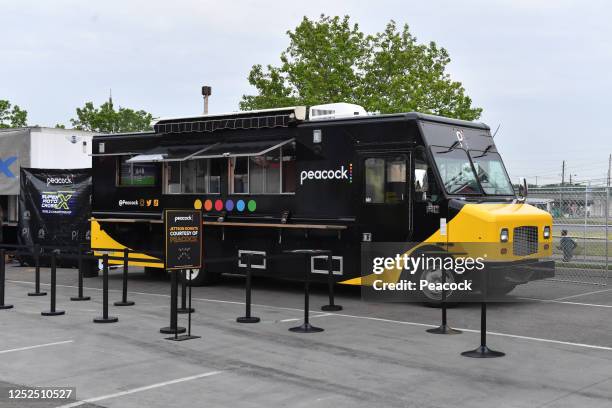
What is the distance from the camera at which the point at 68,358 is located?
8828 millimetres

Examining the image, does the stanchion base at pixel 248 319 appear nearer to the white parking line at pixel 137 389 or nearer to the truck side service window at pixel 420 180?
the white parking line at pixel 137 389

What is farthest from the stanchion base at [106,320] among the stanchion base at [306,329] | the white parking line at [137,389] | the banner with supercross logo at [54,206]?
the banner with supercross logo at [54,206]

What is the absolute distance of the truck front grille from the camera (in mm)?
12742

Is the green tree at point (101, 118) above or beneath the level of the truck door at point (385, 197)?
above

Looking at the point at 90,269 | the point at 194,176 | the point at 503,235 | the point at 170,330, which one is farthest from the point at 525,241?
the point at 90,269

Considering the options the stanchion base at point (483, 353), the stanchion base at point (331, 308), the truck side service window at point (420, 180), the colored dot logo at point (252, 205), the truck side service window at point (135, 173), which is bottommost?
the stanchion base at point (483, 353)

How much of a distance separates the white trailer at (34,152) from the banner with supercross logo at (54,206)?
848 millimetres

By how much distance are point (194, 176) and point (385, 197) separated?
4.90 meters

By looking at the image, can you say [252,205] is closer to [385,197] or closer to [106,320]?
[385,197]

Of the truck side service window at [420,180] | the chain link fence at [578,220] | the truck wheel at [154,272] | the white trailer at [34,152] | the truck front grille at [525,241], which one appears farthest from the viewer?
the white trailer at [34,152]

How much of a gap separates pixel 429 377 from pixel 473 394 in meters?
0.76

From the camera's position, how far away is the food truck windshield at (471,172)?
13.1 metres

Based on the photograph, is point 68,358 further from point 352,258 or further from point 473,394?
point 352,258

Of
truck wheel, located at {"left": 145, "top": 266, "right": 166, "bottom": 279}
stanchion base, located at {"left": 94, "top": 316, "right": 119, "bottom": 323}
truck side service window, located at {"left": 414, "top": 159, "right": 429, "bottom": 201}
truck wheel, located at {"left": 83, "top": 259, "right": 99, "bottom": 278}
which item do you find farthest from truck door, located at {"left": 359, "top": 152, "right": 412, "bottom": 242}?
truck wheel, located at {"left": 83, "top": 259, "right": 99, "bottom": 278}
